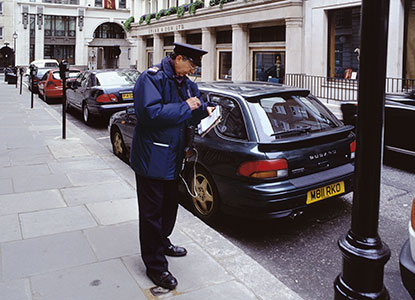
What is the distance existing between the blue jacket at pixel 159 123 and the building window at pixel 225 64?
22.6 meters

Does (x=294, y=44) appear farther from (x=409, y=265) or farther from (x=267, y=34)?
(x=409, y=265)

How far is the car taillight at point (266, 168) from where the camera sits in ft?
14.9

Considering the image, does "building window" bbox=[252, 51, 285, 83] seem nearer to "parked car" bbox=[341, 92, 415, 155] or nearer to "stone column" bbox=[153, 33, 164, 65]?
"stone column" bbox=[153, 33, 164, 65]

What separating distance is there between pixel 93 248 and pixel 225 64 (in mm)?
23442

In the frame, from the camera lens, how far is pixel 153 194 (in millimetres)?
3494

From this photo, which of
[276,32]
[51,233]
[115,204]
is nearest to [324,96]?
[276,32]

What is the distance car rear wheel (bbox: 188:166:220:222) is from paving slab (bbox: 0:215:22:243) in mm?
1903

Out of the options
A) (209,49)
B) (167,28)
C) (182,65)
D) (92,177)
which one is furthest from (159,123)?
(167,28)

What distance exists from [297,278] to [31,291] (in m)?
2.23

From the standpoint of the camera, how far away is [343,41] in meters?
18.2

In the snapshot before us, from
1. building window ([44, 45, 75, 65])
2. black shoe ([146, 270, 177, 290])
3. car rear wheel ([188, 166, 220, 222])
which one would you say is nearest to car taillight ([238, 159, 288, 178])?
car rear wheel ([188, 166, 220, 222])

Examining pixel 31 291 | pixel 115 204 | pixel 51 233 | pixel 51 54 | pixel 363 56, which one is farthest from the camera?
pixel 51 54

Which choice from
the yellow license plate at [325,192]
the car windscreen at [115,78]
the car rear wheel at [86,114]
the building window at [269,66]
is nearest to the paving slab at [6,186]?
the yellow license plate at [325,192]

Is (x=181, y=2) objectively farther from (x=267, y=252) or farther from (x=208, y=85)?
(x=267, y=252)
